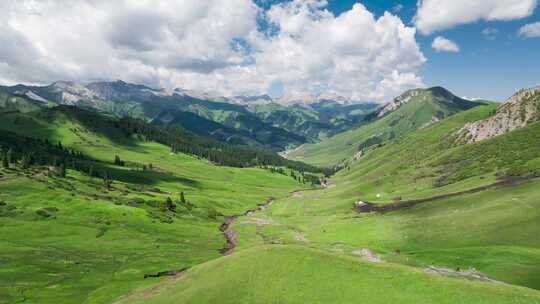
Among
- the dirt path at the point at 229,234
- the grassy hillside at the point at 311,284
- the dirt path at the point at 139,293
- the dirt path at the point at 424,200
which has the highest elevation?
the dirt path at the point at 424,200

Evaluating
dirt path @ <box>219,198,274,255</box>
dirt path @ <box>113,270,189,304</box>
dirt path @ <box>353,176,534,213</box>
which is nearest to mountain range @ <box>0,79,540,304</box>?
dirt path @ <box>113,270,189,304</box>

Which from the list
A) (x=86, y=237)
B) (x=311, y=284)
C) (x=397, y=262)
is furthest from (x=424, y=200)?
(x=86, y=237)

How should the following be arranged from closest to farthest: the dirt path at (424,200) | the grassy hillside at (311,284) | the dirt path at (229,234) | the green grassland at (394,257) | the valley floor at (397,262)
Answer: the grassy hillside at (311,284) < the valley floor at (397,262) < the green grassland at (394,257) < the dirt path at (229,234) < the dirt path at (424,200)

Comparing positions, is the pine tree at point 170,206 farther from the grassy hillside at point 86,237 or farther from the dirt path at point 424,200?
the dirt path at point 424,200

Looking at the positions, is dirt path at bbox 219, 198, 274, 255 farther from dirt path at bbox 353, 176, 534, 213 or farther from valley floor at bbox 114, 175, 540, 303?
dirt path at bbox 353, 176, 534, 213

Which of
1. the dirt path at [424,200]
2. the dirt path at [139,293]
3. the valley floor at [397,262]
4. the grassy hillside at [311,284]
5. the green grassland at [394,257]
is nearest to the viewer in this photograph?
the grassy hillside at [311,284]

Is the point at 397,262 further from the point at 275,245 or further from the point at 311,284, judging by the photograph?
the point at 311,284

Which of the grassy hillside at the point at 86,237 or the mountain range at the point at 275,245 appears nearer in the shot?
the mountain range at the point at 275,245

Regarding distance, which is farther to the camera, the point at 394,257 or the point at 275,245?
the point at 394,257

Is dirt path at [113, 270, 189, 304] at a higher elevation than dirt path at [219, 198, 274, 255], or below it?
below

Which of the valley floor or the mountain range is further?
the mountain range

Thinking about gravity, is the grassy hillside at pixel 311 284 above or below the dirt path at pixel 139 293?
above

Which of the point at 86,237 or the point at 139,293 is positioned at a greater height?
the point at 86,237

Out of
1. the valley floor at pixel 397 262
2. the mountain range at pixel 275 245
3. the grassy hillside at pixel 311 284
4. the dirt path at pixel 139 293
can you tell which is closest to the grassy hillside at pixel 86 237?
the mountain range at pixel 275 245
